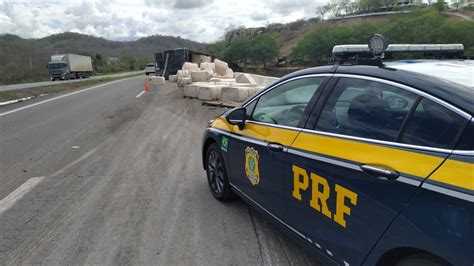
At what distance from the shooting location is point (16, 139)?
8188 mm

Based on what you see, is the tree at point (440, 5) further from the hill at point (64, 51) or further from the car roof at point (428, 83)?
the car roof at point (428, 83)

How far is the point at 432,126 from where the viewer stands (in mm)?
1974

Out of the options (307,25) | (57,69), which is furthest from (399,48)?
(307,25)

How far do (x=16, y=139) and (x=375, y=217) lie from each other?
8.61 meters

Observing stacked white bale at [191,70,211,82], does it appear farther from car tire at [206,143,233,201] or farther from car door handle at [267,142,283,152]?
car door handle at [267,142,283,152]

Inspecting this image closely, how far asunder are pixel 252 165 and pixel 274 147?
0.51 metres

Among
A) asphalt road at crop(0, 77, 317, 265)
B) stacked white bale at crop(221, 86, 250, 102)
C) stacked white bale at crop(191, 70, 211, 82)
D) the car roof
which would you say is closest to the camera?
the car roof

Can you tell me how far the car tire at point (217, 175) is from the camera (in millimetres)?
4293

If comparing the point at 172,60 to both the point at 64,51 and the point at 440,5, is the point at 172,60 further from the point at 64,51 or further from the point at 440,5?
the point at 440,5

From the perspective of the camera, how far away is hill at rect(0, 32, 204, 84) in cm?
5860

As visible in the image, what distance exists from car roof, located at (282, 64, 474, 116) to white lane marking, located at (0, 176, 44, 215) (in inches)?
167

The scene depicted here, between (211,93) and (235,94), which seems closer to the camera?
(235,94)

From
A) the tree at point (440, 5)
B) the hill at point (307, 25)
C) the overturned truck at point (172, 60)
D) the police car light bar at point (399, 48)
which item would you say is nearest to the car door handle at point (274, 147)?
the police car light bar at point (399, 48)

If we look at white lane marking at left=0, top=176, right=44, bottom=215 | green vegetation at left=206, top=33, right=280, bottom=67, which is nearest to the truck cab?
white lane marking at left=0, top=176, right=44, bottom=215
